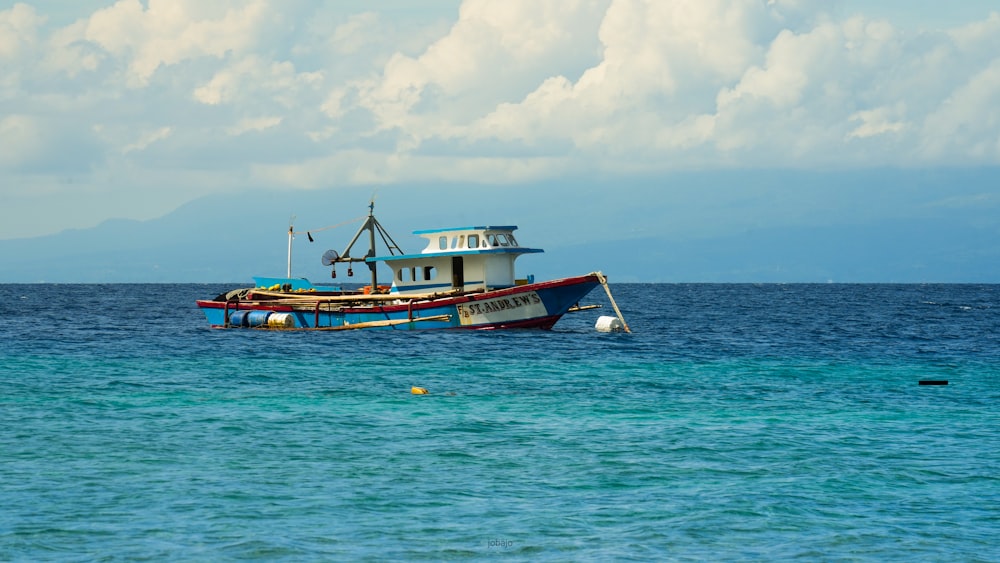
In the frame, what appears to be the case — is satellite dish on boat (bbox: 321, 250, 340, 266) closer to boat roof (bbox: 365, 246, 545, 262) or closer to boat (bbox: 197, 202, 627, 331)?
boat (bbox: 197, 202, 627, 331)

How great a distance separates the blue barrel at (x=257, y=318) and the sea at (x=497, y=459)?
17.5m

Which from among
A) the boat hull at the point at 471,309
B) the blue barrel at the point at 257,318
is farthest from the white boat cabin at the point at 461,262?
the blue barrel at the point at 257,318

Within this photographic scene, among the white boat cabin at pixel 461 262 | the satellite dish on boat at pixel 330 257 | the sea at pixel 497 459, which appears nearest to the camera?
the sea at pixel 497 459

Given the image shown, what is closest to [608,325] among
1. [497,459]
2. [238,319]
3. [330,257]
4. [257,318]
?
[330,257]

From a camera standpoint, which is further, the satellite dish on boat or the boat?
the satellite dish on boat

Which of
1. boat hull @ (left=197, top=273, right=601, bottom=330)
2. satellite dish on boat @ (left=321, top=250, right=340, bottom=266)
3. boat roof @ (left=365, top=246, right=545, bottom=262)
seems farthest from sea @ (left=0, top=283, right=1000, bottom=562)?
satellite dish on boat @ (left=321, top=250, right=340, bottom=266)

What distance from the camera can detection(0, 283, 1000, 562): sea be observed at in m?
16.2

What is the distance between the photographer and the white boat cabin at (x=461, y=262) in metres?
56.1

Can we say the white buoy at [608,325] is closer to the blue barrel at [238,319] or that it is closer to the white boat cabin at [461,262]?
the white boat cabin at [461,262]

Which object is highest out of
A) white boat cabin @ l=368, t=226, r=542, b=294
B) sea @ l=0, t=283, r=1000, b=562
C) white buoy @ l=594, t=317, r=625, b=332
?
white boat cabin @ l=368, t=226, r=542, b=294

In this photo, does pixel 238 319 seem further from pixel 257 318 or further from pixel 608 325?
pixel 608 325

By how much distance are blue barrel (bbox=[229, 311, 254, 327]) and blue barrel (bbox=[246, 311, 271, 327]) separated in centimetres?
31

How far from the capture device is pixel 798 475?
20.6m

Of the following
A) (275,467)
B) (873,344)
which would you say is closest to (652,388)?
(275,467)
